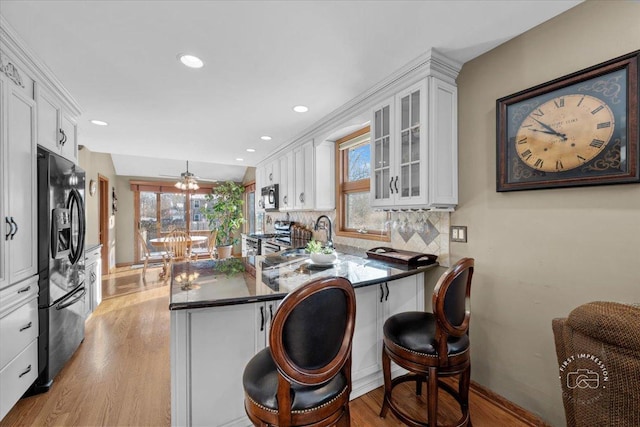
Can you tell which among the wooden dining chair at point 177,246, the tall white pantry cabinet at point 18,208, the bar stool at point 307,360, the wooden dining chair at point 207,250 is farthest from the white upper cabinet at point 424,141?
the wooden dining chair at point 207,250

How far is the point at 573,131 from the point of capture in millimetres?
1479

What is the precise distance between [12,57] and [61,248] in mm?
1388

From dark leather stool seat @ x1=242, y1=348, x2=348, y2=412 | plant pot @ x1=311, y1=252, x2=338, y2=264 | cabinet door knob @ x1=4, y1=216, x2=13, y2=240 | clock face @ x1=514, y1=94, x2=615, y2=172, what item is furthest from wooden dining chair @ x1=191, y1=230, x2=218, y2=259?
clock face @ x1=514, y1=94, x2=615, y2=172

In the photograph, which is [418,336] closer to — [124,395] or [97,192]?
[124,395]

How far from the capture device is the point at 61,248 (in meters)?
2.21

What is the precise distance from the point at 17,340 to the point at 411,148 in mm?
3014

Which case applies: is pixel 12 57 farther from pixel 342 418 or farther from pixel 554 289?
pixel 554 289

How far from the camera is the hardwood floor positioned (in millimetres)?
1738

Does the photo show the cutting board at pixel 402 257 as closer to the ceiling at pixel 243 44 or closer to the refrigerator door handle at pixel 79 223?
the ceiling at pixel 243 44

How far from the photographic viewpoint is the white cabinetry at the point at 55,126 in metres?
2.14

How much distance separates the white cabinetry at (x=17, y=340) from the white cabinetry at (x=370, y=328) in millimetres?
2165

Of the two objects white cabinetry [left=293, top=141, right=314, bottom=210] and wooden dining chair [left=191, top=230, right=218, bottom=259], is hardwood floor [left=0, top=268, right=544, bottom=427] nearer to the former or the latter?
white cabinetry [left=293, top=141, right=314, bottom=210]

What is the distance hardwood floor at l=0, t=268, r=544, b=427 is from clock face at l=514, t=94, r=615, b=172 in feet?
5.31

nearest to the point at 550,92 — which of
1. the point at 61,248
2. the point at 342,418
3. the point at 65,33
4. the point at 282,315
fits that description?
the point at 282,315
